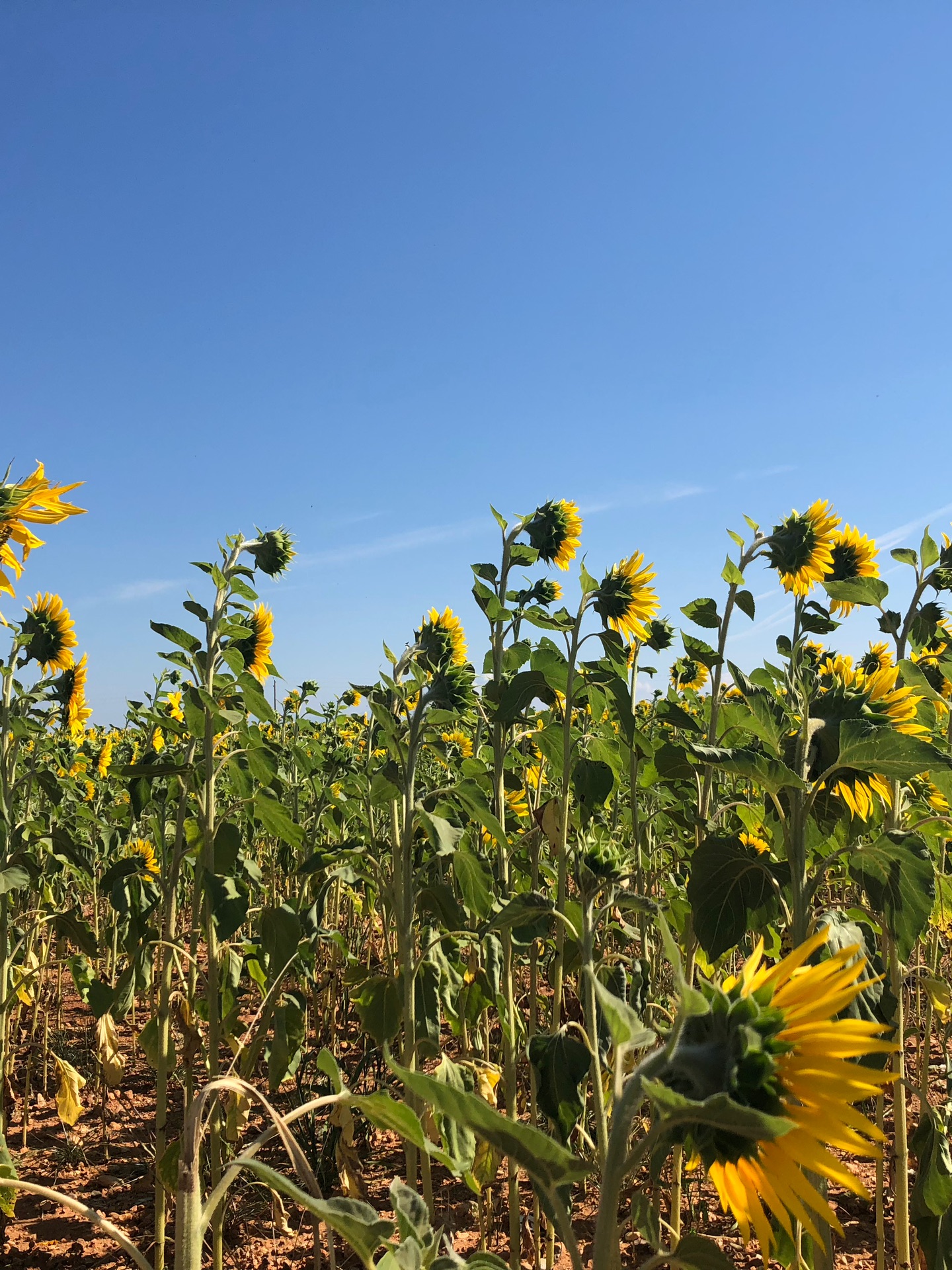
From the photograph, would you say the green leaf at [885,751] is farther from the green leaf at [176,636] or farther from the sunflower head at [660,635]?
the sunflower head at [660,635]

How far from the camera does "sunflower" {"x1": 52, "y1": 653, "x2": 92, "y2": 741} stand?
4.34 meters

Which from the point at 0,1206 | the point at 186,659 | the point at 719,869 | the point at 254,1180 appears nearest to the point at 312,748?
the point at 254,1180

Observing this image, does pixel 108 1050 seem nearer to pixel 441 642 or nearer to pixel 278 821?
pixel 278 821

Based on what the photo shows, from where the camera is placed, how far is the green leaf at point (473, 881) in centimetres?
251

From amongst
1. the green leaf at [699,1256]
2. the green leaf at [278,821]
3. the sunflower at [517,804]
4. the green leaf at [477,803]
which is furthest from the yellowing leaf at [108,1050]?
the green leaf at [699,1256]

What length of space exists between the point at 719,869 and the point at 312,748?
14.4ft

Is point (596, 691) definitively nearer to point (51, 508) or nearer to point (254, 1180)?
point (51, 508)

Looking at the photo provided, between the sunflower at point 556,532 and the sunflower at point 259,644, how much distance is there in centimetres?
136

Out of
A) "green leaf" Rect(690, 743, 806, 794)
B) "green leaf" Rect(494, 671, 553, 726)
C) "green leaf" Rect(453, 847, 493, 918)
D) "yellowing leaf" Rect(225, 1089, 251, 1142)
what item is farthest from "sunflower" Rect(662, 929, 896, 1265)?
"yellowing leaf" Rect(225, 1089, 251, 1142)

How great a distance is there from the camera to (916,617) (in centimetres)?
260

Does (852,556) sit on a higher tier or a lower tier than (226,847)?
higher

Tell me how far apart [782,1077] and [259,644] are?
380 centimetres

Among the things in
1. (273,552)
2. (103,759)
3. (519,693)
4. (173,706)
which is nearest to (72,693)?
(173,706)

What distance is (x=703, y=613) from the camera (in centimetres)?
319
